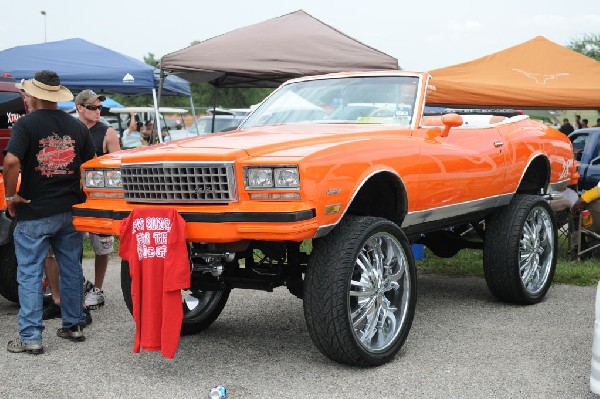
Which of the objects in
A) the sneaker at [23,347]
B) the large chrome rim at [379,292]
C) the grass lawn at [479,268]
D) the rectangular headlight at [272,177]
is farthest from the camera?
the grass lawn at [479,268]

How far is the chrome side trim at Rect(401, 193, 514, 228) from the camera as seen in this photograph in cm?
548

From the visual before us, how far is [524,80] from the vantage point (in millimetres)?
11883

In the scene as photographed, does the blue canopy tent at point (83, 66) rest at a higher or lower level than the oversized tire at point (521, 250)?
higher

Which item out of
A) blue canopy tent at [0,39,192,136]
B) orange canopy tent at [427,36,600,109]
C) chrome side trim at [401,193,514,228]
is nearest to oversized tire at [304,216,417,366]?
chrome side trim at [401,193,514,228]

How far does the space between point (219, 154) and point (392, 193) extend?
1.36m

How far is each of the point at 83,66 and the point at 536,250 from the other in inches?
387

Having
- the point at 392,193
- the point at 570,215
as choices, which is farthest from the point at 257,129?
the point at 570,215

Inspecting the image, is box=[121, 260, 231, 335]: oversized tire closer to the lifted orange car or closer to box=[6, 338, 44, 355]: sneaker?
the lifted orange car

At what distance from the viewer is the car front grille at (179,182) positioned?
4535 millimetres

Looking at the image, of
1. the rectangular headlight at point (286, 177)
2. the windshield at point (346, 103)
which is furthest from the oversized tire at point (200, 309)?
the rectangular headlight at point (286, 177)

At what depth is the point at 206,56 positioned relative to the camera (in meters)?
11.4

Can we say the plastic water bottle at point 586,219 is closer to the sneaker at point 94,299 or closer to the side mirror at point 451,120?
the side mirror at point 451,120

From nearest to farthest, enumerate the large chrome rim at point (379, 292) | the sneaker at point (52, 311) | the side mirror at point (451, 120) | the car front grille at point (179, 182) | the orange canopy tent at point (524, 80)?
the car front grille at point (179, 182) < the large chrome rim at point (379, 292) < the side mirror at point (451, 120) < the sneaker at point (52, 311) < the orange canopy tent at point (524, 80)

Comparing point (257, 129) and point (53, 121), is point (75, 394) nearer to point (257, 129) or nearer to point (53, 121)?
point (53, 121)
